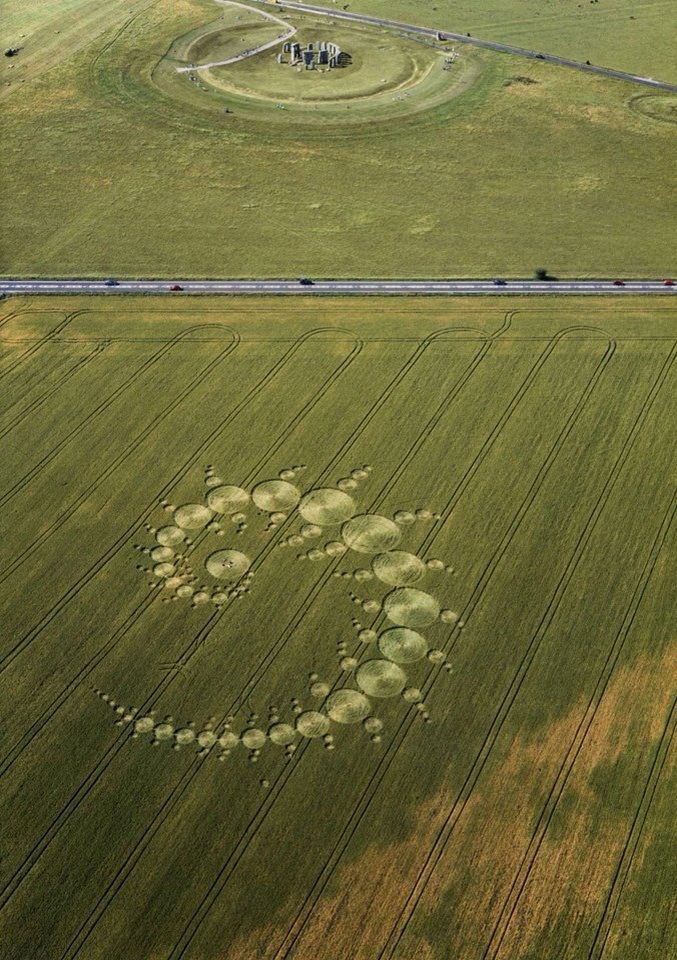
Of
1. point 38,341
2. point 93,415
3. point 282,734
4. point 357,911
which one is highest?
point 38,341

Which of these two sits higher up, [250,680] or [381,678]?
[250,680]

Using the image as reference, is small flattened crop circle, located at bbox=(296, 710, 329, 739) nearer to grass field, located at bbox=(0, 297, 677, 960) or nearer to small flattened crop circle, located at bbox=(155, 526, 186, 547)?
grass field, located at bbox=(0, 297, 677, 960)

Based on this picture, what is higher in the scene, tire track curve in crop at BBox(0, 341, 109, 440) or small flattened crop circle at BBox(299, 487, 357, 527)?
tire track curve in crop at BBox(0, 341, 109, 440)

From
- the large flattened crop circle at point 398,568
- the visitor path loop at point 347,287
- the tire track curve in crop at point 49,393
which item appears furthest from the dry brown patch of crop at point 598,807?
the tire track curve in crop at point 49,393

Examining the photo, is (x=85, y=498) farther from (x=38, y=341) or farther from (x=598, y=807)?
(x=598, y=807)

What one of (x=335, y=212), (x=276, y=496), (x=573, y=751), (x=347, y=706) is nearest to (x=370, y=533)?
(x=276, y=496)

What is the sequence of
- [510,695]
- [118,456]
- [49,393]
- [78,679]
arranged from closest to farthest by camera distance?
[510,695]
[78,679]
[118,456]
[49,393]

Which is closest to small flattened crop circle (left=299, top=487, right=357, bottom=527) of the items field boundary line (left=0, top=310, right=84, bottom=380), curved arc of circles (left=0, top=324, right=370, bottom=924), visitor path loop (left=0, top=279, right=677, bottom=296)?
curved arc of circles (left=0, top=324, right=370, bottom=924)

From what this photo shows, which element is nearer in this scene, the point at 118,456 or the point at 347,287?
the point at 118,456
